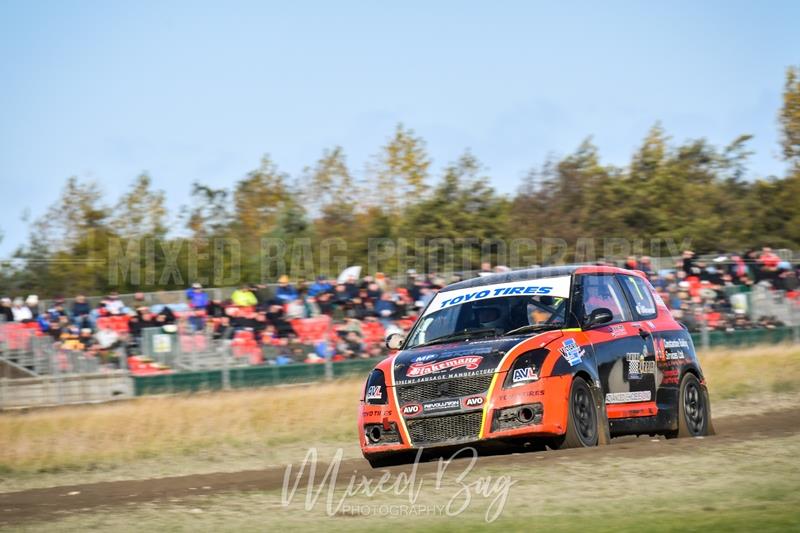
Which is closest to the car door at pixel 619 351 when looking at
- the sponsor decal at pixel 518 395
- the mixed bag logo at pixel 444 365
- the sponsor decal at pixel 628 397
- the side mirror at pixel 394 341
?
the sponsor decal at pixel 628 397

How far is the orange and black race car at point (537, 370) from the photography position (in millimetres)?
9242

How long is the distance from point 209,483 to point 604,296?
4.12 metres

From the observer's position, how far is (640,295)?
1158 centimetres

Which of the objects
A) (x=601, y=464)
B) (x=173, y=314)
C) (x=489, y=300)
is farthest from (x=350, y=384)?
(x=601, y=464)

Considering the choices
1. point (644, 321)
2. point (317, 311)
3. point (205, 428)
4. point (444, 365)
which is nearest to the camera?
point (444, 365)

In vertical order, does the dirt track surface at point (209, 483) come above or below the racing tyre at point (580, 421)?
below

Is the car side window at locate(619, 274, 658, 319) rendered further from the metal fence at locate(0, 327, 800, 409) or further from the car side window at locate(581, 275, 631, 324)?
the metal fence at locate(0, 327, 800, 409)

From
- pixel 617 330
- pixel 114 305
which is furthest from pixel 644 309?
pixel 114 305

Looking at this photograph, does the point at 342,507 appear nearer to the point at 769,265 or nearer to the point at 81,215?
the point at 769,265

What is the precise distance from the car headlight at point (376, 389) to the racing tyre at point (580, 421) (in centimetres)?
149

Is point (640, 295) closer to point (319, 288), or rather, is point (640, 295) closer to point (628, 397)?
point (628, 397)

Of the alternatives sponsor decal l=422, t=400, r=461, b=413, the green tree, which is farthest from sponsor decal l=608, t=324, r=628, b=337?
the green tree

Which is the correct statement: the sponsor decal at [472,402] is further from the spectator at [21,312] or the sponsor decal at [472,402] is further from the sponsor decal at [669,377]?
the spectator at [21,312]

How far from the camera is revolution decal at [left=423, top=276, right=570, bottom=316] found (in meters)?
10.4
